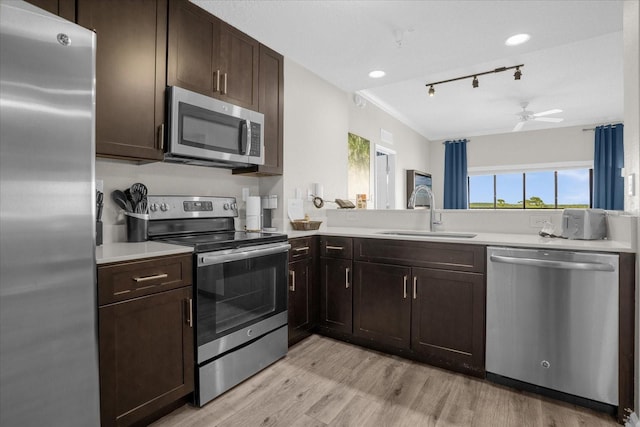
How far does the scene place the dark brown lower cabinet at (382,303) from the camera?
2.47 m

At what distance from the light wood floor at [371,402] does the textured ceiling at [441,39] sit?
2.44 m

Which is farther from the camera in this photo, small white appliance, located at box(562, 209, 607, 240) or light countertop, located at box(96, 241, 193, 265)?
small white appliance, located at box(562, 209, 607, 240)

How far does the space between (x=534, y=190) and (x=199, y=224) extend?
23.3 feet

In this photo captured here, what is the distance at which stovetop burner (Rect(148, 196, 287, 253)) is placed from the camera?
205 cm

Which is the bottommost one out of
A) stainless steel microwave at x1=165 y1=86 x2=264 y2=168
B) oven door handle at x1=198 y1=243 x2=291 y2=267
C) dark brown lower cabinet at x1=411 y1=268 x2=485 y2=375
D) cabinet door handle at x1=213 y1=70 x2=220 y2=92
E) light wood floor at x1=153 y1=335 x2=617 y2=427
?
light wood floor at x1=153 y1=335 x2=617 y2=427

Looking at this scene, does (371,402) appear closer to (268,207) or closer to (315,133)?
(268,207)

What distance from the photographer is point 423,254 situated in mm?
2393

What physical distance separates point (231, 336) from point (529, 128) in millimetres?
7158

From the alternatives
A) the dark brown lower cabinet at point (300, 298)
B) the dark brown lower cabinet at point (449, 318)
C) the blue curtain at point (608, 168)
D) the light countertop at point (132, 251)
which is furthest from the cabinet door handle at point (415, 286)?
the blue curtain at point (608, 168)

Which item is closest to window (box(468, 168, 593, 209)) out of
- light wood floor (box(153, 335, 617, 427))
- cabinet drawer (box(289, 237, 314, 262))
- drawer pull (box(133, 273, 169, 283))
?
cabinet drawer (box(289, 237, 314, 262))

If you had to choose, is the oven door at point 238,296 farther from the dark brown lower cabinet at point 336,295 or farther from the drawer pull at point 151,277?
the dark brown lower cabinet at point 336,295

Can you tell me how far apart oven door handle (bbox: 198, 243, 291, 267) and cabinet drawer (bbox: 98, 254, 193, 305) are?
0.29 feet

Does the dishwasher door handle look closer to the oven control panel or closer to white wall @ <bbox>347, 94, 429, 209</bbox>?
the oven control panel

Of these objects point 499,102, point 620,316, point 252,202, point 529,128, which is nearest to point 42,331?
point 252,202
